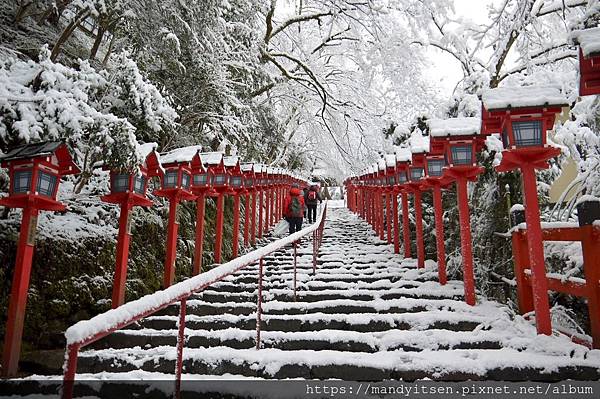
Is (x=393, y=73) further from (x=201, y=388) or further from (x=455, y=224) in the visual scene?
(x=201, y=388)

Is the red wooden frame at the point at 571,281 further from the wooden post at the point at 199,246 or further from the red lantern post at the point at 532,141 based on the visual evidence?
the wooden post at the point at 199,246

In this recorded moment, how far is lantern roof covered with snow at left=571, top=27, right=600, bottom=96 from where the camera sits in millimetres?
2949

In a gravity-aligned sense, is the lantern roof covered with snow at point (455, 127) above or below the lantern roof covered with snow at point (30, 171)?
above

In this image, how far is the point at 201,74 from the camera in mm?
7715

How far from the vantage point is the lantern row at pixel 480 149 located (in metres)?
3.97

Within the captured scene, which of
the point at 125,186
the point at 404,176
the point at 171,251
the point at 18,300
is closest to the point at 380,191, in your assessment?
the point at 404,176

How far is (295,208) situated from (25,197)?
308 inches

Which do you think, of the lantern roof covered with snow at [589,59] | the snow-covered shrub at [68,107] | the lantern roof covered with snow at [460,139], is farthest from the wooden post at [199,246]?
the lantern roof covered with snow at [589,59]

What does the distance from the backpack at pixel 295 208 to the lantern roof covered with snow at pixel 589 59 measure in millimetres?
8372

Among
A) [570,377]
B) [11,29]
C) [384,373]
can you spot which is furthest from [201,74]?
[570,377]

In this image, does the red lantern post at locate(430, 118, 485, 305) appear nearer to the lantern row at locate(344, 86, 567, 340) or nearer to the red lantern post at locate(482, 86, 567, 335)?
the lantern row at locate(344, 86, 567, 340)

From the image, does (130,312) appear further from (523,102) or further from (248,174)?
(248,174)

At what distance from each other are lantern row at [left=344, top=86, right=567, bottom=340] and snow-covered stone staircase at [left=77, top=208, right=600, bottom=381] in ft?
1.54

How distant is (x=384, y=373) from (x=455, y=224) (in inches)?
200
